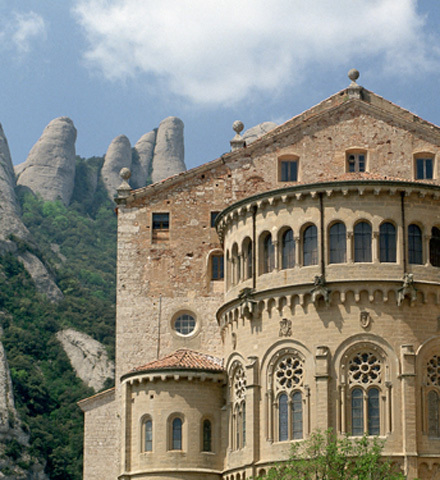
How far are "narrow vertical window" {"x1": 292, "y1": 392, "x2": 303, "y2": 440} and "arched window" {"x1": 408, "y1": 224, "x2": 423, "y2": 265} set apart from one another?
24.7ft

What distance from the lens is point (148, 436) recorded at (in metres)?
52.0

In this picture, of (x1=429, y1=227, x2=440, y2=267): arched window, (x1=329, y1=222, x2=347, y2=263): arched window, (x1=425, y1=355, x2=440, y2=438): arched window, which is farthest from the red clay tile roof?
(x1=429, y1=227, x2=440, y2=267): arched window

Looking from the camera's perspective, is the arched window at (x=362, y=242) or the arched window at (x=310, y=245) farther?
the arched window at (x=310, y=245)

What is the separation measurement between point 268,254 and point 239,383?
5830 millimetres

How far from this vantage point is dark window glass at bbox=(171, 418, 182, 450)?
51531mm

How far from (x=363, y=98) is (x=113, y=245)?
127029 mm

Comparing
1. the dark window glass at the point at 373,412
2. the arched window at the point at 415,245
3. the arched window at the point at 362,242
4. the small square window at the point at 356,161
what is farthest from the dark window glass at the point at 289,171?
the dark window glass at the point at 373,412

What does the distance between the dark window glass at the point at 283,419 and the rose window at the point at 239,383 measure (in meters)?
2.35

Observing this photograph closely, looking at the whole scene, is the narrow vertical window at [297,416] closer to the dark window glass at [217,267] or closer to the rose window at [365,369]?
the rose window at [365,369]

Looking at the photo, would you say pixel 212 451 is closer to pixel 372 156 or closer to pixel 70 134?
pixel 372 156

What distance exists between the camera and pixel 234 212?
5266 cm

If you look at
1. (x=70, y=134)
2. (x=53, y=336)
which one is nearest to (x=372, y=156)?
(x=53, y=336)

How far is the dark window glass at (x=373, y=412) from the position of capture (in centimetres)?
4722

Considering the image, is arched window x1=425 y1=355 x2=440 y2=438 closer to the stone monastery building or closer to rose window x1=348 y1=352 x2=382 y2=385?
the stone monastery building
